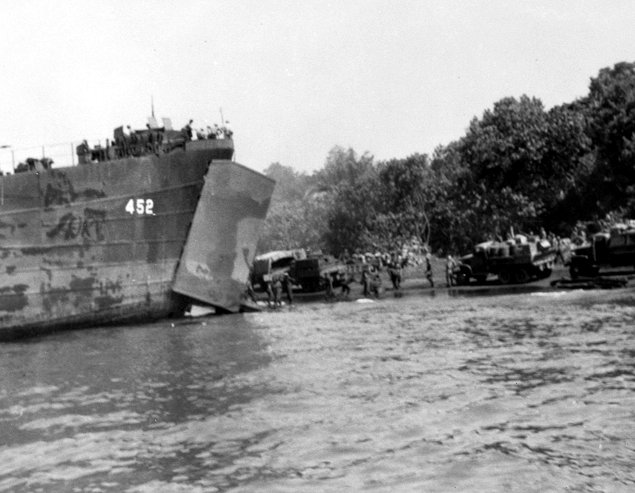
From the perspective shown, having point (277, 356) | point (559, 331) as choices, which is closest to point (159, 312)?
point (277, 356)

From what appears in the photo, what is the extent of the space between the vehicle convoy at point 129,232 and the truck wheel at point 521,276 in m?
10.4

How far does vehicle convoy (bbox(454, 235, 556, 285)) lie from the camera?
34.2 metres

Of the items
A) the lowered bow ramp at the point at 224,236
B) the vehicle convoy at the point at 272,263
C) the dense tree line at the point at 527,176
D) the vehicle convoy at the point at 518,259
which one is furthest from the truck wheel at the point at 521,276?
the dense tree line at the point at 527,176

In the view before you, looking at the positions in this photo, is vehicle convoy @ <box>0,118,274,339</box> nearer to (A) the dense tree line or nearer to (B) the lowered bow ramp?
(B) the lowered bow ramp

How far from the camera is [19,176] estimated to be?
2611 centimetres

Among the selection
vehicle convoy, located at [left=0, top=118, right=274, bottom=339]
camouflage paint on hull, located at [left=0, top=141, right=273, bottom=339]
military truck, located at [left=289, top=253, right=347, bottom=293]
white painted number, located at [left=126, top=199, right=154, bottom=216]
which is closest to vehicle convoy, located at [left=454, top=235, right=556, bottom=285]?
military truck, located at [left=289, top=253, right=347, bottom=293]

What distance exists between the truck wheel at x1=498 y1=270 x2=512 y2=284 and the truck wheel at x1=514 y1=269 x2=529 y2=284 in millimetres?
281

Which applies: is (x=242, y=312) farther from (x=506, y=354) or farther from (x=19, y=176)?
(x=506, y=354)

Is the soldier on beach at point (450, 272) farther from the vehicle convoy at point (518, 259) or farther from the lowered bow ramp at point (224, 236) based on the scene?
the lowered bow ramp at point (224, 236)

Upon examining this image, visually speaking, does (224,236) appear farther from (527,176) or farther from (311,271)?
(527,176)

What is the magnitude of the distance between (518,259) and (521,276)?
2.84ft

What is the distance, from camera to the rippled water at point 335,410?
1008cm

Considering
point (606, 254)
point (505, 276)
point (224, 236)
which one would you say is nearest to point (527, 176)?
point (505, 276)

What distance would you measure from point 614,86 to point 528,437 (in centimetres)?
4165
